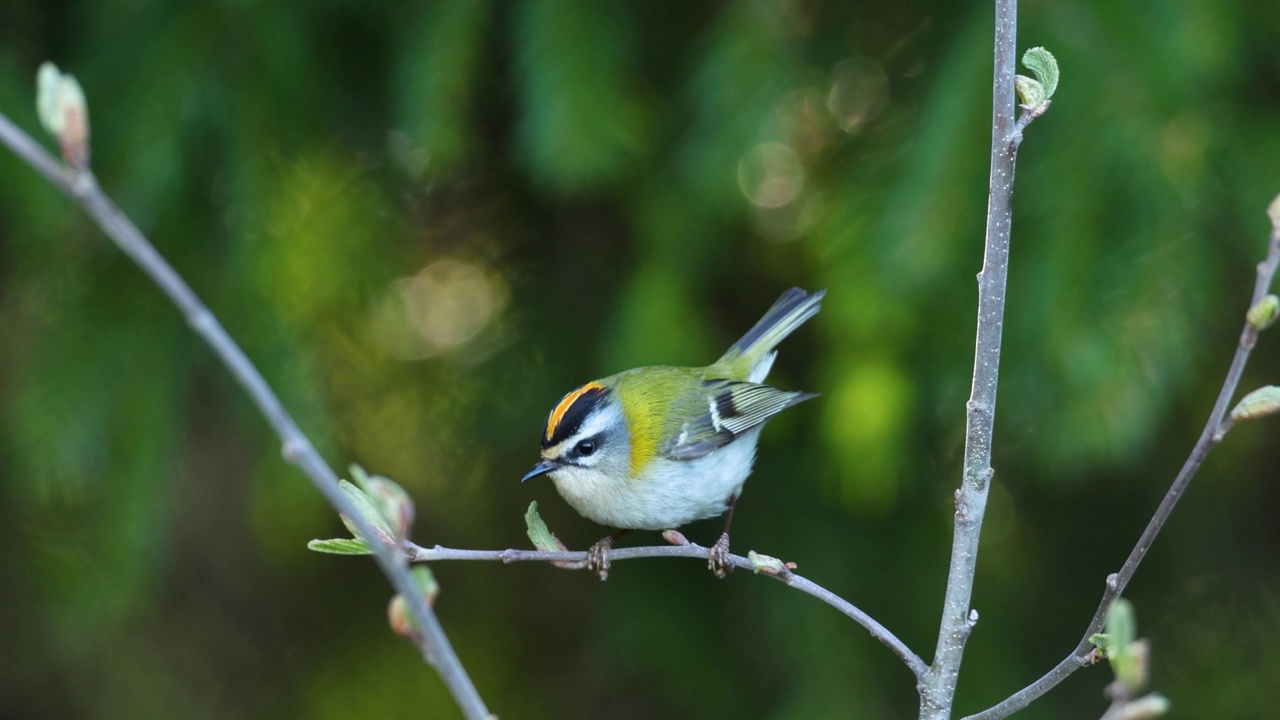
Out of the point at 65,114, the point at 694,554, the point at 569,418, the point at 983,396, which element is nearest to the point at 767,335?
the point at 569,418

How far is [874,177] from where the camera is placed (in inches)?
81.7

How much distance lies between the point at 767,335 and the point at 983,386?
1.30 m

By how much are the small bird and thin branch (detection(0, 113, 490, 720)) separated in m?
1.11

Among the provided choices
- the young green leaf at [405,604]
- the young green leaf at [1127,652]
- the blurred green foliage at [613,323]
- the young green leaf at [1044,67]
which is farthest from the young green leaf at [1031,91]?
the blurred green foliage at [613,323]

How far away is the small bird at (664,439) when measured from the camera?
185 centimetres

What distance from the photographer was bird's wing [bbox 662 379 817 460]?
6.52 ft

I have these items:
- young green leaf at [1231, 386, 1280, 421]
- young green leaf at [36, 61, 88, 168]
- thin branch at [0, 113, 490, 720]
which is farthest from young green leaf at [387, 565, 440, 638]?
young green leaf at [1231, 386, 1280, 421]

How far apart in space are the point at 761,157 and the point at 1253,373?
1.20 m

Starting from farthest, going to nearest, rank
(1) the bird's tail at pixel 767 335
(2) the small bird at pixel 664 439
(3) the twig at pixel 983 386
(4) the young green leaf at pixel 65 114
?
(1) the bird's tail at pixel 767 335, (2) the small bird at pixel 664 439, (3) the twig at pixel 983 386, (4) the young green leaf at pixel 65 114

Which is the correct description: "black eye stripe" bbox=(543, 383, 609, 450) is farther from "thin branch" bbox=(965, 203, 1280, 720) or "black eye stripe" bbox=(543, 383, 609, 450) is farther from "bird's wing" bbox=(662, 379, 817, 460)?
"thin branch" bbox=(965, 203, 1280, 720)

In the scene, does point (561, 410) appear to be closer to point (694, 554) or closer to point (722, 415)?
point (722, 415)

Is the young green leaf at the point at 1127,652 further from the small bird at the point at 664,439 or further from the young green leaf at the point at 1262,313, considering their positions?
the small bird at the point at 664,439

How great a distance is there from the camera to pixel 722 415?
2.09 meters

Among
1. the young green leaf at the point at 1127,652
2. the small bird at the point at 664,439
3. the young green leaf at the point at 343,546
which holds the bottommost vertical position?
the young green leaf at the point at 1127,652
